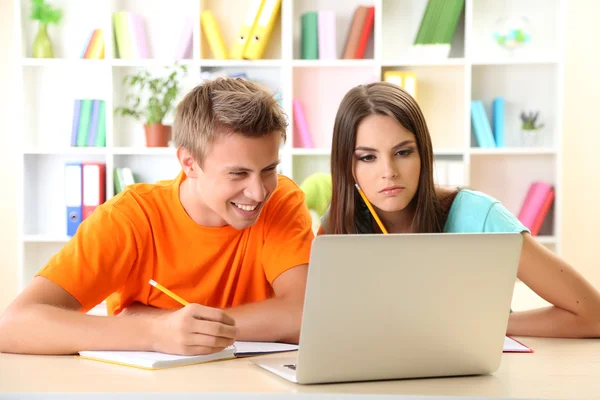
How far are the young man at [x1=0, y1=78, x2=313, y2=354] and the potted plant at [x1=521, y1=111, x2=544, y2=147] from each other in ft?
7.96

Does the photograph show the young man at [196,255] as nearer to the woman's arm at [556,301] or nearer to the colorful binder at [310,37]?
the woman's arm at [556,301]

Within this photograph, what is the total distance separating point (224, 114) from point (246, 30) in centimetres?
244

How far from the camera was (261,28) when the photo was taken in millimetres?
3891

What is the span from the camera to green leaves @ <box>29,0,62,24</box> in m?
3.96

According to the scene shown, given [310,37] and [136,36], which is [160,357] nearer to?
[310,37]

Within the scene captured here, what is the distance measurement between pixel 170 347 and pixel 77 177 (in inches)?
113

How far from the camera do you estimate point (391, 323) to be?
1.06 m

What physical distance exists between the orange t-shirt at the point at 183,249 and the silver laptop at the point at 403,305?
539mm

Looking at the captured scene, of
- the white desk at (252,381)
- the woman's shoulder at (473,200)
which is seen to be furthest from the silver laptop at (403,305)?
the woman's shoulder at (473,200)

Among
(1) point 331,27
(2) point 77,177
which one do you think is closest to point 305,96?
(1) point 331,27

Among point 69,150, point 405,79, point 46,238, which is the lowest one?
point 46,238

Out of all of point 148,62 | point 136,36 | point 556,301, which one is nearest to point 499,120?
point 148,62

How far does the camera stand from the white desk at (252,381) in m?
1.04

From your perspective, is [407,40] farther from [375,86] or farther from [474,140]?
[375,86]
